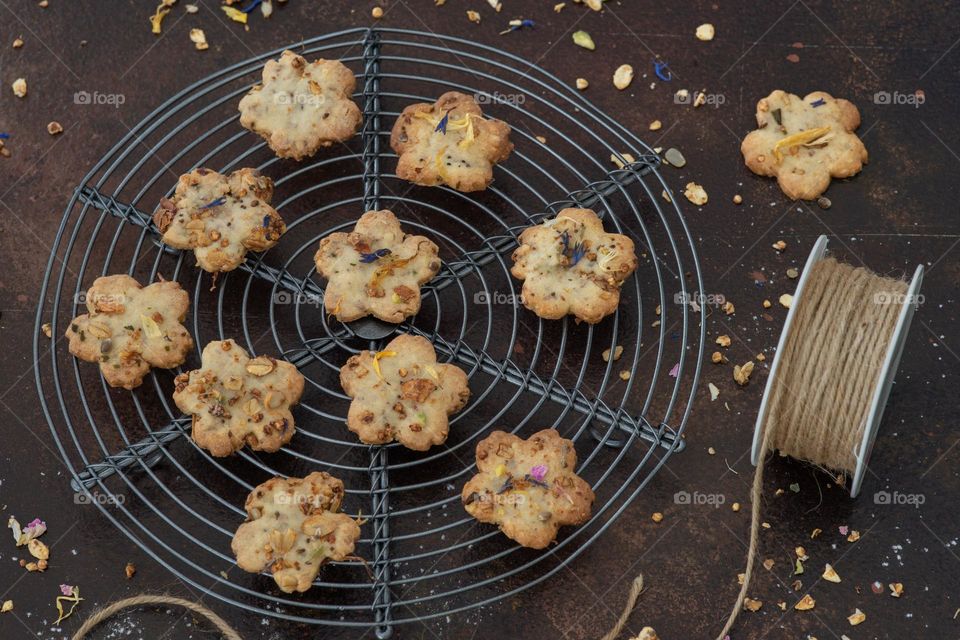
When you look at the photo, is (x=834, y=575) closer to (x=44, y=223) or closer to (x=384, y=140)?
(x=384, y=140)

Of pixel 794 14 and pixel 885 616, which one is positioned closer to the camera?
pixel 885 616

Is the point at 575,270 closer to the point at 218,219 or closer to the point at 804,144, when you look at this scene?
the point at 804,144

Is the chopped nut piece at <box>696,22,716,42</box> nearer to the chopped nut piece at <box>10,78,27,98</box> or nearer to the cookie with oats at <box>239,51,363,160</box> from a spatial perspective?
the cookie with oats at <box>239,51,363,160</box>

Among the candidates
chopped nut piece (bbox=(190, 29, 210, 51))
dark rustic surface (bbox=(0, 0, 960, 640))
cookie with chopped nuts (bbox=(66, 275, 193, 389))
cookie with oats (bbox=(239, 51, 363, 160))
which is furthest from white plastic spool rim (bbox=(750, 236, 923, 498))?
chopped nut piece (bbox=(190, 29, 210, 51))

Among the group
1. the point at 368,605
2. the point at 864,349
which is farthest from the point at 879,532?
the point at 368,605

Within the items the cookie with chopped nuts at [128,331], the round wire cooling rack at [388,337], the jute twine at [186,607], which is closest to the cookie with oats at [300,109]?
the round wire cooling rack at [388,337]

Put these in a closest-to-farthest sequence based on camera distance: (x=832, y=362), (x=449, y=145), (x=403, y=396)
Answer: (x=832, y=362) < (x=403, y=396) < (x=449, y=145)

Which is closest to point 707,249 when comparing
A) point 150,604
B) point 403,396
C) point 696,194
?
point 696,194
